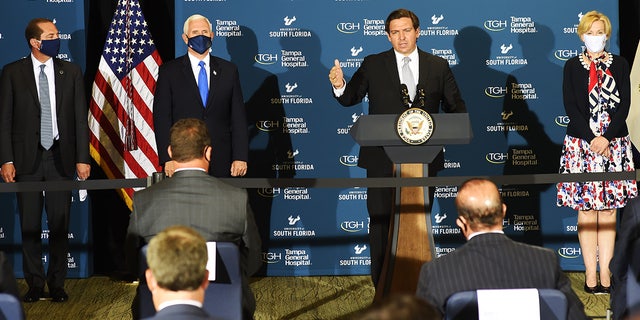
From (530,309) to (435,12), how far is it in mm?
4872

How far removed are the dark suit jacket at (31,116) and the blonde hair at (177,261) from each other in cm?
399

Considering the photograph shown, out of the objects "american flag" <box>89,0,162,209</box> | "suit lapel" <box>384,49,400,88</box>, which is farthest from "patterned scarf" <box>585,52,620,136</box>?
"american flag" <box>89,0,162,209</box>

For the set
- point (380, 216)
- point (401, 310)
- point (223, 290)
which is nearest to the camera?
point (401, 310)

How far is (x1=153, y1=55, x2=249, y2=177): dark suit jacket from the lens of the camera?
6719mm

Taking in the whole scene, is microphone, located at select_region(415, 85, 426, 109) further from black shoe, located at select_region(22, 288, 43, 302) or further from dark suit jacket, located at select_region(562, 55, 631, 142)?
black shoe, located at select_region(22, 288, 43, 302)

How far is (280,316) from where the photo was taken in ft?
20.7

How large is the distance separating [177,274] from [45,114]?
4157 millimetres

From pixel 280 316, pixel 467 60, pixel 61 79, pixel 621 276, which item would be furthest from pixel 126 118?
pixel 621 276

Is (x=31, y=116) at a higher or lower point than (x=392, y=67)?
lower

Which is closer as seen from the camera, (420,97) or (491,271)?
(491,271)

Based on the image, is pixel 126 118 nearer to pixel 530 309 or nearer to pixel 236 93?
pixel 236 93

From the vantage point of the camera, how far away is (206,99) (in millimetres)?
6773

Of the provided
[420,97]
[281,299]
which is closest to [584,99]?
[420,97]

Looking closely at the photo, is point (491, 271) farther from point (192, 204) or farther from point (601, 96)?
point (601, 96)
